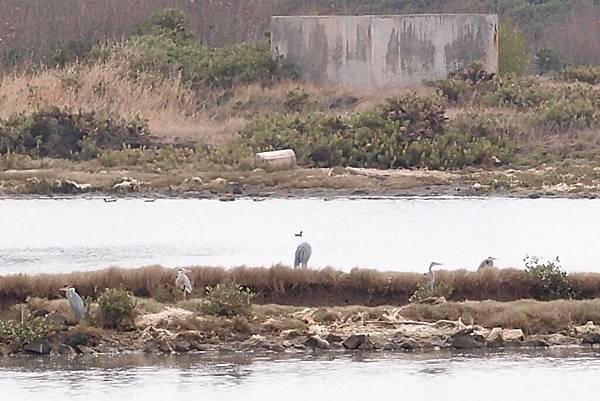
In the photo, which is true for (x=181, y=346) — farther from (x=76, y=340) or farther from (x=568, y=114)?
(x=568, y=114)

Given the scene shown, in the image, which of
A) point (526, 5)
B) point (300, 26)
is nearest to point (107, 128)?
point (300, 26)

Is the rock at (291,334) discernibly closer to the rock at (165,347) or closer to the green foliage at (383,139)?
the rock at (165,347)

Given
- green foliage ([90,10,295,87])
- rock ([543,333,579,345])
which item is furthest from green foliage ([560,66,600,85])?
rock ([543,333,579,345])

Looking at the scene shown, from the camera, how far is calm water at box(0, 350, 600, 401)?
17.8 m

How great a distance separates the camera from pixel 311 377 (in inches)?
731

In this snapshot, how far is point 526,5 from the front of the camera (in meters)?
67.6

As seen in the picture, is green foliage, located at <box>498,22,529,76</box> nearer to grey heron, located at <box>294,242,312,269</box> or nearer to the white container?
the white container

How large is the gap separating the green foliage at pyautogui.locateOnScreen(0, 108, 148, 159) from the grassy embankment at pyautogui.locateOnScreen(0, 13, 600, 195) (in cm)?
3

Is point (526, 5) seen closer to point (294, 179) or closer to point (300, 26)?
point (300, 26)

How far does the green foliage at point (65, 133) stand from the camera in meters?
39.3

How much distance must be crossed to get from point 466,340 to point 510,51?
30.5m

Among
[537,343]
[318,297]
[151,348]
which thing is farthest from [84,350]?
[537,343]

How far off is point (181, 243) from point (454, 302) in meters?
8.69

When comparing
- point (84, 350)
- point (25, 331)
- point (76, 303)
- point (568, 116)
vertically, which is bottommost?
point (568, 116)
